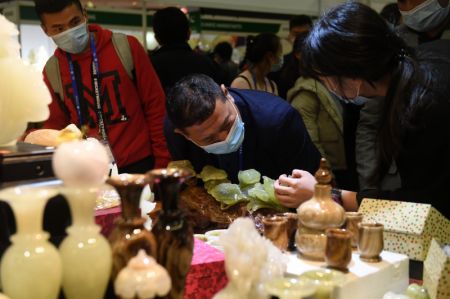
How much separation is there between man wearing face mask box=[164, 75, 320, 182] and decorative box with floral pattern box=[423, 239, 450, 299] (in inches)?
37.8

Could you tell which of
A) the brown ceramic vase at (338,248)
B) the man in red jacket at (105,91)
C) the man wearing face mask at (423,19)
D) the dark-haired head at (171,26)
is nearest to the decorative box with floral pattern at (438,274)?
the brown ceramic vase at (338,248)

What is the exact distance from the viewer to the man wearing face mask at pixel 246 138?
1.92m

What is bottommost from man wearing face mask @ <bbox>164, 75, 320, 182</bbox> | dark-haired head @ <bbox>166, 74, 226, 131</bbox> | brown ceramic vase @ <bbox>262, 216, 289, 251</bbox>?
man wearing face mask @ <bbox>164, 75, 320, 182</bbox>

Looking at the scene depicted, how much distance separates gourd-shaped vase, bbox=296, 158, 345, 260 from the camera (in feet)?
3.52

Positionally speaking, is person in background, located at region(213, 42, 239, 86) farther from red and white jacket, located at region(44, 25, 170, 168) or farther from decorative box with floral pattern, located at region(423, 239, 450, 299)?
decorative box with floral pattern, located at region(423, 239, 450, 299)

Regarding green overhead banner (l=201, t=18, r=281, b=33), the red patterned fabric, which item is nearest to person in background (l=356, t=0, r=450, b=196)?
the red patterned fabric

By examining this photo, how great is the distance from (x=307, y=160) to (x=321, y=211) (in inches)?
41.1

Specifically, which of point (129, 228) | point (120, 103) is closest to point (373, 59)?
point (129, 228)

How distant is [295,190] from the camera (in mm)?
1522

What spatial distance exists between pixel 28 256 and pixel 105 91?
1.72m

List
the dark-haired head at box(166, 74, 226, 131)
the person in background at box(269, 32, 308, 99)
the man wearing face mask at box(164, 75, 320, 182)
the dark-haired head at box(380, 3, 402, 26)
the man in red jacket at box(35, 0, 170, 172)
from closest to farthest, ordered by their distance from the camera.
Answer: the dark-haired head at box(166, 74, 226, 131) < the man wearing face mask at box(164, 75, 320, 182) < the man in red jacket at box(35, 0, 170, 172) < the dark-haired head at box(380, 3, 402, 26) < the person in background at box(269, 32, 308, 99)

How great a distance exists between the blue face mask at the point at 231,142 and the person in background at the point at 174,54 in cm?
101

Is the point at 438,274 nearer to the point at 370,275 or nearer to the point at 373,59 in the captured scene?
the point at 370,275

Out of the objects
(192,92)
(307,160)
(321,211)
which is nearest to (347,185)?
(307,160)
